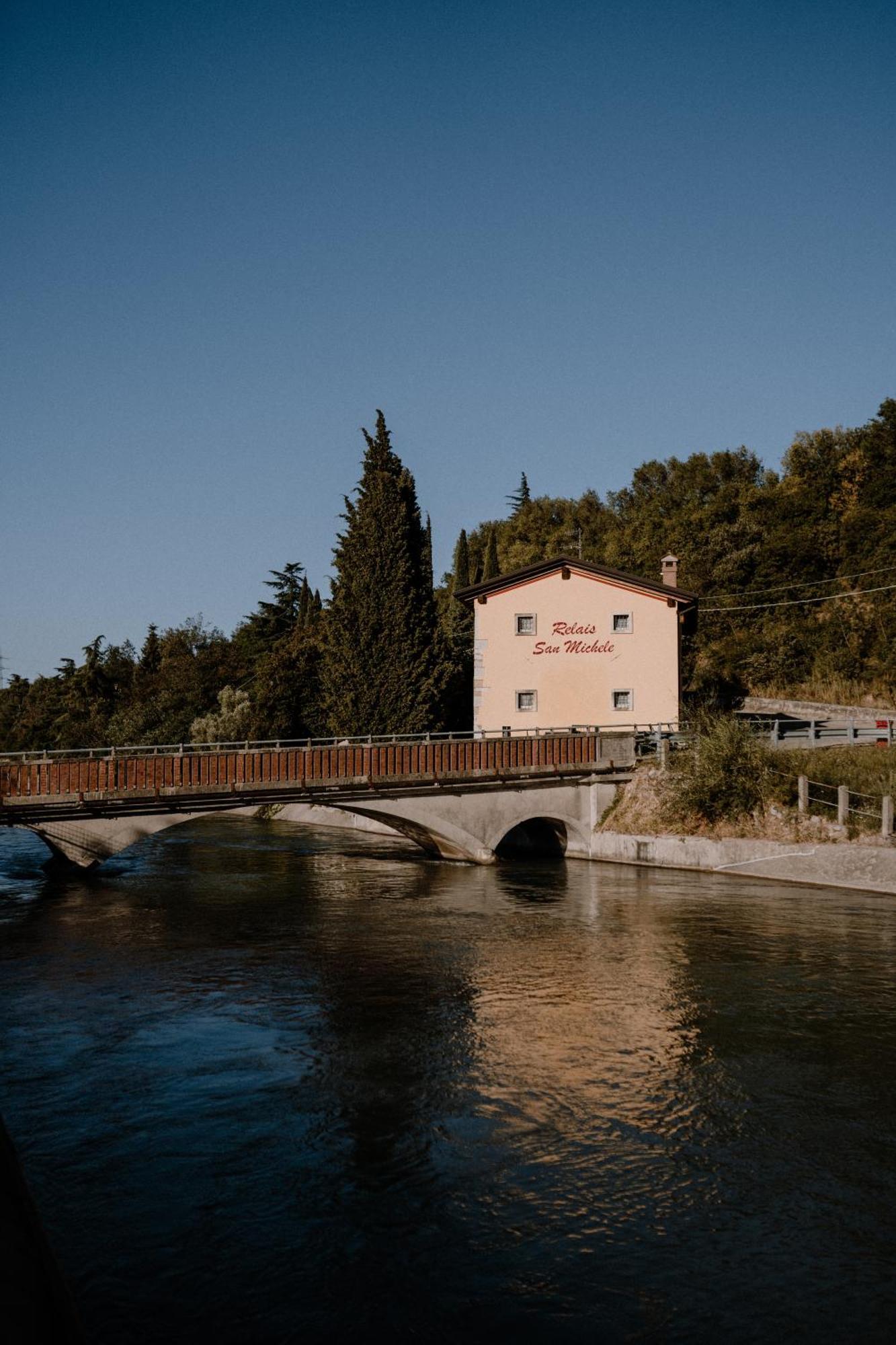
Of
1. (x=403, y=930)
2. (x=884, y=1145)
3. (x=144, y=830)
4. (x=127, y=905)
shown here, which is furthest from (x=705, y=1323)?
(x=144, y=830)

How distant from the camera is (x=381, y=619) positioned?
56562 mm

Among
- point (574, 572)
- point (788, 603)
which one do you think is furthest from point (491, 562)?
point (574, 572)

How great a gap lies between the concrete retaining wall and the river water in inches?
191

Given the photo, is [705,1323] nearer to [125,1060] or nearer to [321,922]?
[125,1060]

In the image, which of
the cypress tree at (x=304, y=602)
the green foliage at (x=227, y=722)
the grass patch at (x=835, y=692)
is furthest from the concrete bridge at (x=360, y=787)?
the cypress tree at (x=304, y=602)

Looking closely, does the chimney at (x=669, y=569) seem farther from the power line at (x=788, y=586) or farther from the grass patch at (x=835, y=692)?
the power line at (x=788, y=586)

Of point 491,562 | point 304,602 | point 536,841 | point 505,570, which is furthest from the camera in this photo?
point 505,570

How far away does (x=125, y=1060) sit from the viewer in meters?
16.9

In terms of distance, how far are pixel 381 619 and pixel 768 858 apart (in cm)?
2768

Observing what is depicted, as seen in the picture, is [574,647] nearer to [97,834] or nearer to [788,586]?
[97,834]

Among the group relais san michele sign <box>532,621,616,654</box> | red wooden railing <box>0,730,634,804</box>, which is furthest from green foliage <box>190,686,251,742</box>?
red wooden railing <box>0,730,634,804</box>

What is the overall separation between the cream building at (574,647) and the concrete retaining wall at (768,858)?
8.71 meters

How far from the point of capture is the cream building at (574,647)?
157ft

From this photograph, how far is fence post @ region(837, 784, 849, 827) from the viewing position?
111 feet
